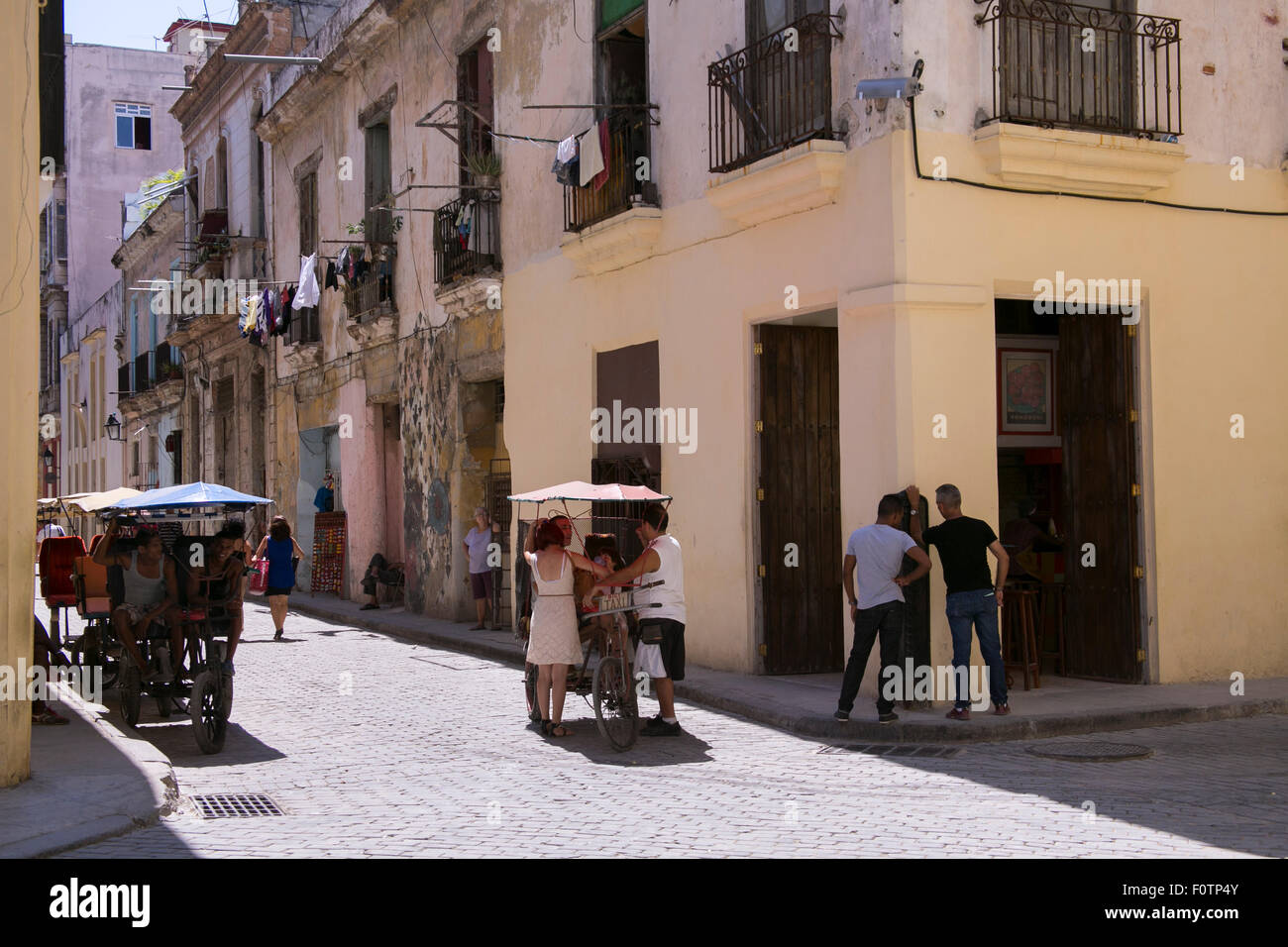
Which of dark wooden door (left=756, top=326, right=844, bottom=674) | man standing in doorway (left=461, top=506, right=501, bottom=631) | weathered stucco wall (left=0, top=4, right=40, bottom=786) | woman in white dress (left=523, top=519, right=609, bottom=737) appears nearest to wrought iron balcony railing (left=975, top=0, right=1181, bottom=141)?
dark wooden door (left=756, top=326, right=844, bottom=674)

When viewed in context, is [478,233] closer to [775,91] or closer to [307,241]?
[775,91]

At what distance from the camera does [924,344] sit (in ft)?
34.4

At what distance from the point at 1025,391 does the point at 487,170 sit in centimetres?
765

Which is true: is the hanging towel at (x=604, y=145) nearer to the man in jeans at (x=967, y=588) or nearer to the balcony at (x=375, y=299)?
the man in jeans at (x=967, y=588)

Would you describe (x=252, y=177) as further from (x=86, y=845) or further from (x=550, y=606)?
(x=86, y=845)

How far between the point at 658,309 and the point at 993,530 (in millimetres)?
4719

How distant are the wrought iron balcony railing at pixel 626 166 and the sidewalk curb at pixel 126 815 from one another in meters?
6.98

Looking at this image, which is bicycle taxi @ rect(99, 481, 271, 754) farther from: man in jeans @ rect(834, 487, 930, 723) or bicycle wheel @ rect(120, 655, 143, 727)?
man in jeans @ rect(834, 487, 930, 723)

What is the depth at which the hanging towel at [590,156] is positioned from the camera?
45.7 feet

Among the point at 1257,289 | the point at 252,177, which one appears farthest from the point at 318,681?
the point at 252,177

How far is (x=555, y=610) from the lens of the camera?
32.1ft

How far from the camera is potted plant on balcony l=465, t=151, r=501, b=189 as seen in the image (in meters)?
17.2

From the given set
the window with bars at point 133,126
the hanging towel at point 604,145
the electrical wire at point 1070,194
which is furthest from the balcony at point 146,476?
the electrical wire at point 1070,194

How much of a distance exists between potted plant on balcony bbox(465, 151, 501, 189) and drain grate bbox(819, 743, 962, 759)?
32.4 feet
